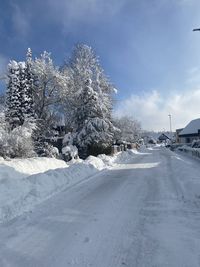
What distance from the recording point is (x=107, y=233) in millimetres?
6461

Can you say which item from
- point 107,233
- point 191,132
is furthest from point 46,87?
point 191,132

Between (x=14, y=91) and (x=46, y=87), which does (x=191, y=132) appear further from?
(x=14, y=91)

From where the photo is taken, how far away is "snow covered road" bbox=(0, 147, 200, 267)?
5098mm

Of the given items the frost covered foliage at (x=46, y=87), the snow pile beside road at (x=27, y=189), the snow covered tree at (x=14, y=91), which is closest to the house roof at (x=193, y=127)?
the frost covered foliage at (x=46, y=87)

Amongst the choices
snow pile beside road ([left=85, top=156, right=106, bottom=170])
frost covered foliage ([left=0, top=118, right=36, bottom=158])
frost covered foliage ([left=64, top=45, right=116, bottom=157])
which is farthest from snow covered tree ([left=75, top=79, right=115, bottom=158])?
frost covered foliage ([left=0, top=118, right=36, bottom=158])

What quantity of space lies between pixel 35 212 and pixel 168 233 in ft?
12.0

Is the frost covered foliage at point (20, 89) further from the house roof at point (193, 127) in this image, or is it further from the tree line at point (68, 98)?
the house roof at point (193, 127)

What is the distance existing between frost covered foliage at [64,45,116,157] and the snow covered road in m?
22.7

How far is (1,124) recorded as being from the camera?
19.4 metres

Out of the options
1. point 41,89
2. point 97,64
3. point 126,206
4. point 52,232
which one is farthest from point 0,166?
point 97,64

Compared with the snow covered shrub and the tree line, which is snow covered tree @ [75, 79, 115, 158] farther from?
the snow covered shrub

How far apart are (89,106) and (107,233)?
29.2 metres

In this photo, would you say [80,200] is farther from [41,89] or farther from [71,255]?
[41,89]

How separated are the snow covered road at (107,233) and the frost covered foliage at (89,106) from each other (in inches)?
895
